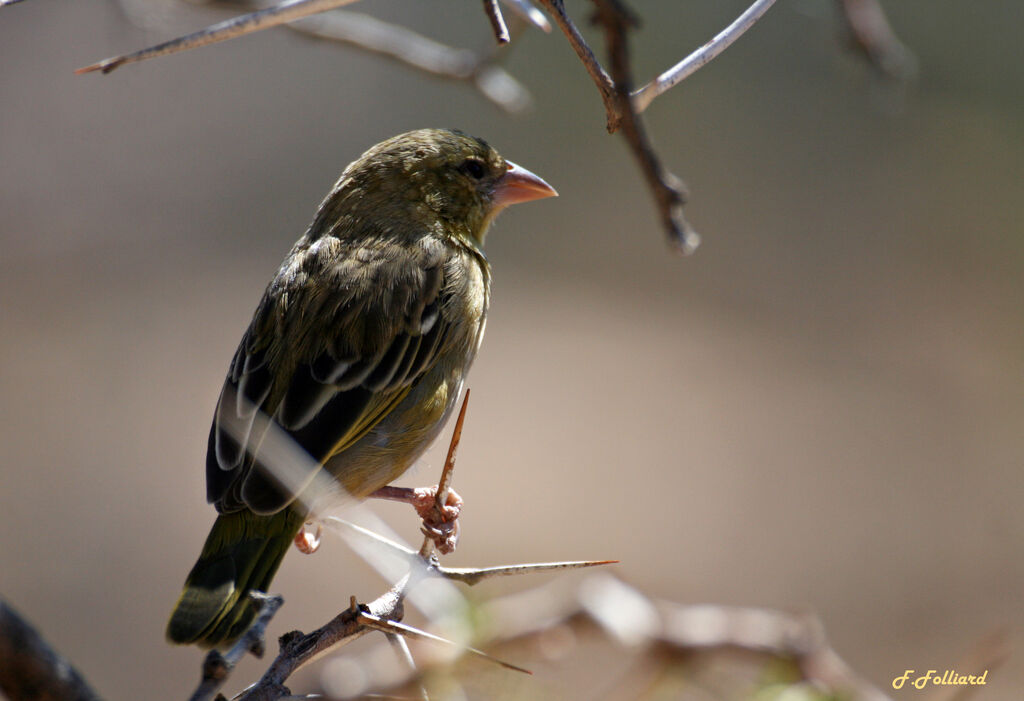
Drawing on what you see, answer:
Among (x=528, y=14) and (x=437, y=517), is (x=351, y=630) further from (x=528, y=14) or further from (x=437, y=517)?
(x=528, y=14)

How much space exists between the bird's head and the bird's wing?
39 cm

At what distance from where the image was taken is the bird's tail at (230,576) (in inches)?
107

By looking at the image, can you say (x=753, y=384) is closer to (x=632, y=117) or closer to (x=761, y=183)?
(x=761, y=183)

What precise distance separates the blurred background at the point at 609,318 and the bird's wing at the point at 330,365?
0.47 m

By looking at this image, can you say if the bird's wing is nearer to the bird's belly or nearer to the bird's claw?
the bird's belly

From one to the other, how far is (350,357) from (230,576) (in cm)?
85

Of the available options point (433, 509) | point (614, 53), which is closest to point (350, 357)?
point (433, 509)

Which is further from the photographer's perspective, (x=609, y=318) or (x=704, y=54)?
(x=609, y=318)

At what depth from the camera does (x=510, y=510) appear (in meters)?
7.07

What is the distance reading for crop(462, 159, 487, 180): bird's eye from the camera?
4285mm

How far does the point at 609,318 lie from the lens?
9125mm

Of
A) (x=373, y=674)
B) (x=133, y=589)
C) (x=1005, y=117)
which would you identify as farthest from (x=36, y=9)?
(x=1005, y=117)

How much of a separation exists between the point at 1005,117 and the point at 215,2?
9706 mm

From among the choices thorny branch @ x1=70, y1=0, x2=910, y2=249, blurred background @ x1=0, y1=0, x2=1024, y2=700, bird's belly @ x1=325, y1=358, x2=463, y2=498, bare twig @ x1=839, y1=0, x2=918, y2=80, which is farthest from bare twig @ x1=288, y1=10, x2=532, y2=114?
bare twig @ x1=839, y1=0, x2=918, y2=80
